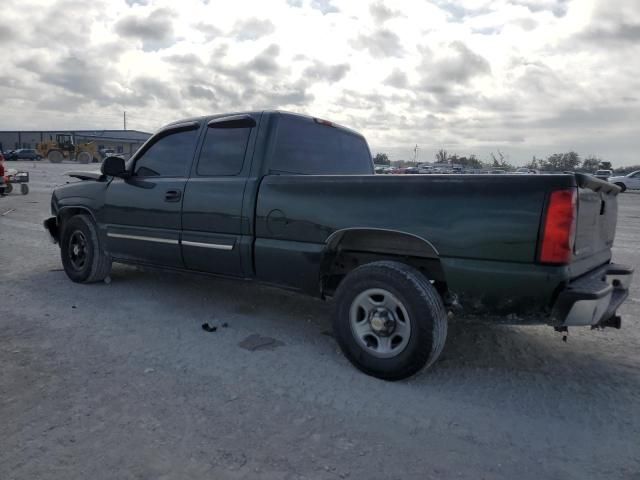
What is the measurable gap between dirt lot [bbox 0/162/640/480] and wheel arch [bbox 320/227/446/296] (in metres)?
0.65

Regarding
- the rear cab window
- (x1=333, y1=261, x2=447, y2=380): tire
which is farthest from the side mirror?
(x1=333, y1=261, x2=447, y2=380): tire

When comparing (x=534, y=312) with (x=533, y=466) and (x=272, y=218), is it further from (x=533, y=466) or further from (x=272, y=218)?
(x=272, y=218)

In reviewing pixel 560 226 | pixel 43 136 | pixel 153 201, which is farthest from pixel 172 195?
pixel 43 136

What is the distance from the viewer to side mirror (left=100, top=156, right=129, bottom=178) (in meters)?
5.10

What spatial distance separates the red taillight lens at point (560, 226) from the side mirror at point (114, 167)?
13.5 ft

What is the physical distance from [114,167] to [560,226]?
4.23m

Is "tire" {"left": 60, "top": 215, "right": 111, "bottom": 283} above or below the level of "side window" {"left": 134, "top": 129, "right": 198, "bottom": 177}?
below

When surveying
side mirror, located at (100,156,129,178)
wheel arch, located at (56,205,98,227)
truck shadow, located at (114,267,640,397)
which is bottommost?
truck shadow, located at (114,267,640,397)

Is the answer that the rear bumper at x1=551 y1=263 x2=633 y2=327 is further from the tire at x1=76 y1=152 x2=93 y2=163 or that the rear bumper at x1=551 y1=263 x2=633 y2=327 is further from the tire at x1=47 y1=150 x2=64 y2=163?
the tire at x1=47 y1=150 x2=64 y2=163

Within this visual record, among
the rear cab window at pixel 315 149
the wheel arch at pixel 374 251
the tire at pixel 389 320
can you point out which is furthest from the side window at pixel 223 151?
the tire at pixel 389 320

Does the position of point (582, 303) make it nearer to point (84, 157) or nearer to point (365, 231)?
point (365, 231)

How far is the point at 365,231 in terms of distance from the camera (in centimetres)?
356

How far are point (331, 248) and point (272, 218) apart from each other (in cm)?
57

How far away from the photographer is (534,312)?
3.01 m
